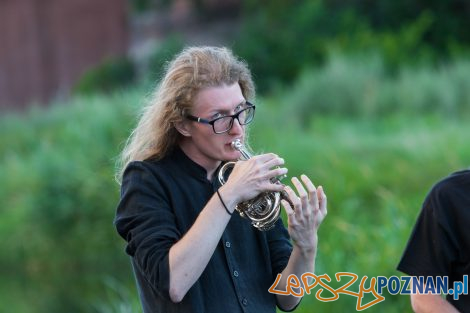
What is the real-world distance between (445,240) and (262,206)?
0.53 metres

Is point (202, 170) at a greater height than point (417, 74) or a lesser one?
greater

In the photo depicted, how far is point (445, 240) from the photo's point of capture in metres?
2.80

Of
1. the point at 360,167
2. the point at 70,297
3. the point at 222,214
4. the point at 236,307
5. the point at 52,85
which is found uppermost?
the point at 222,214

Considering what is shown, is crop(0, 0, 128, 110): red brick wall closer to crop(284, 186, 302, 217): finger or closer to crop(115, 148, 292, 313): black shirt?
crop(115, 148, 292, 313): black shirt

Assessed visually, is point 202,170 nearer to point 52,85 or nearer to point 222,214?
point 222,214

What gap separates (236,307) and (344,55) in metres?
12.1

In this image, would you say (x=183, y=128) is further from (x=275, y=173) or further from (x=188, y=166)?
(x=275, y=173)

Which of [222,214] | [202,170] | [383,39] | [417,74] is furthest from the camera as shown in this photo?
[383,39]

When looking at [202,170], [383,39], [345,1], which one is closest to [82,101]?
[383,39]

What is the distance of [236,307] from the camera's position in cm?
285

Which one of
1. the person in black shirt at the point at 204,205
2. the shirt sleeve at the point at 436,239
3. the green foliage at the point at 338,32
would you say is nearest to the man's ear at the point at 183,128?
the person in black shirt at the point at 204,205

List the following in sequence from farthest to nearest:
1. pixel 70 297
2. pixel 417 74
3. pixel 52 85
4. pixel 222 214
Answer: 1. pixel 52 85
2. pixel 417 74
3. pixel 70 297
4. pixel 222 214

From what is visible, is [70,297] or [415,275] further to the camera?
[70,297]

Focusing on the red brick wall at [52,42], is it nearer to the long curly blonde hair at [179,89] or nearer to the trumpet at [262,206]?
the long curly blonde hair at [179,89]
